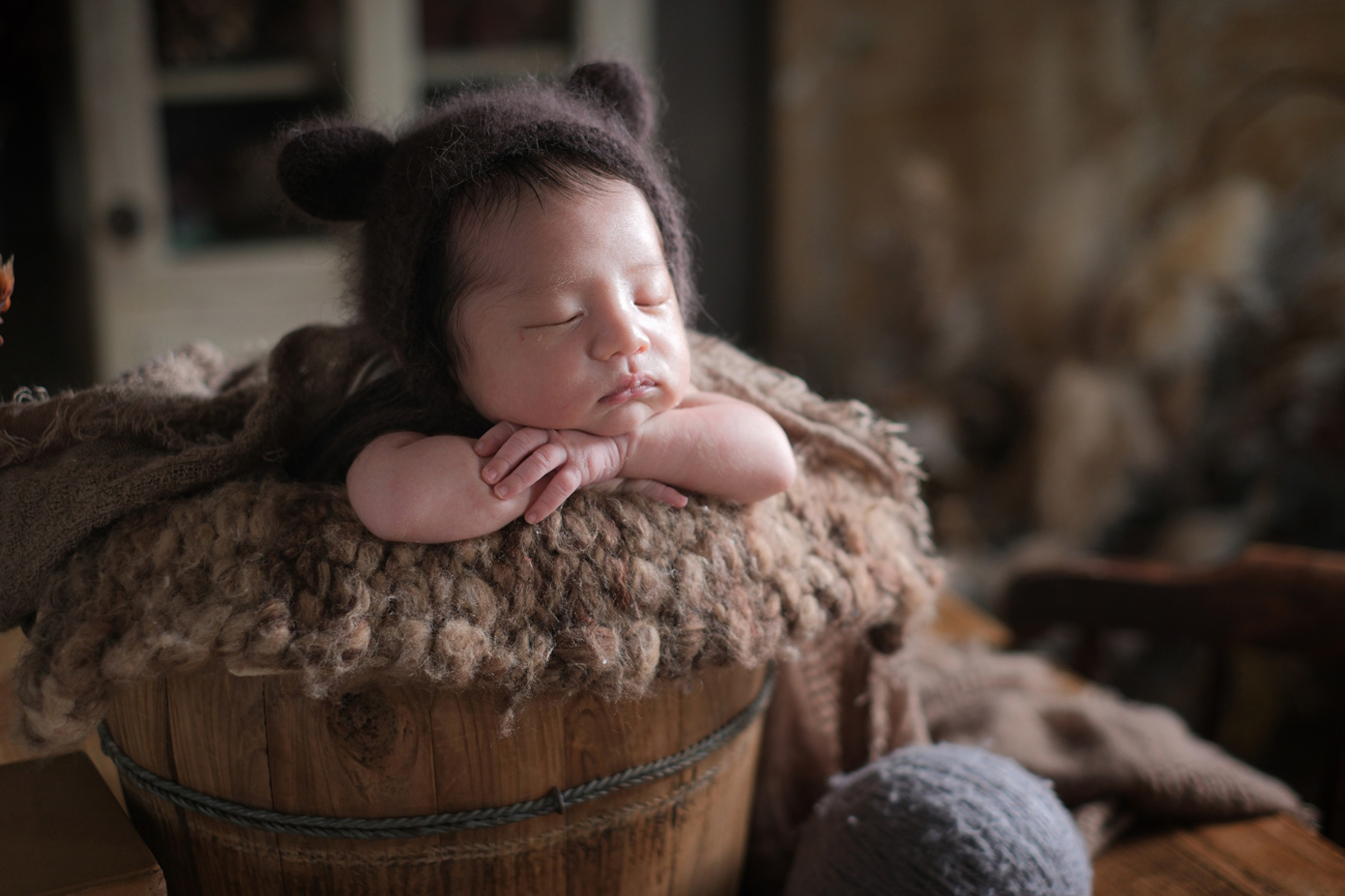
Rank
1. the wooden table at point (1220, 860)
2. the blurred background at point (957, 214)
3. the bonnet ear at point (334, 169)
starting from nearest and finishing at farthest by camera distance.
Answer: the bonnet ear at point (334, 169) → the wooden table at point (1220, 860) → the blurred background at point (957, 214)

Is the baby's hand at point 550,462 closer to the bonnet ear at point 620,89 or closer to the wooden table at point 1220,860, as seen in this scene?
the bonnet ear at point 620,89

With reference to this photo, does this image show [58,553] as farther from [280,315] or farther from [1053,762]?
[280,315]

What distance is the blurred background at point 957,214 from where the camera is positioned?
1.51 metres

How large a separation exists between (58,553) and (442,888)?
11.6 inches

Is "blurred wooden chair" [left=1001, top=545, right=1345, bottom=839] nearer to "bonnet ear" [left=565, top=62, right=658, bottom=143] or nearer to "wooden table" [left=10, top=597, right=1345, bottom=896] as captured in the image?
"wooden table" [left=10, top=597, right=1345, bottom=896]

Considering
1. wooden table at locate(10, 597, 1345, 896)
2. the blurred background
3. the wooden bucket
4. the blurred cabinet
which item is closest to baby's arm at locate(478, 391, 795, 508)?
the wooden bucket

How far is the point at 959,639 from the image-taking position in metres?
1.21

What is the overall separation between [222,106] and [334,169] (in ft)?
5.16

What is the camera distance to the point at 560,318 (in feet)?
1.82

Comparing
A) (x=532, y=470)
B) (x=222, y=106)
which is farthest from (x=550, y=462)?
(x=222, y=106)

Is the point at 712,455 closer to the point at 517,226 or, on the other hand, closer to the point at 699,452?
the point at 699,452

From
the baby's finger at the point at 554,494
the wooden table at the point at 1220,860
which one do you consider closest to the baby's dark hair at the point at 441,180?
the baby's finger at the point at 554,494

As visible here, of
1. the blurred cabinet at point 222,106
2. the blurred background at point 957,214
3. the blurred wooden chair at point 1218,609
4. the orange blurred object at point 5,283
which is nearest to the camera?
the orange blurred object at point 5,283

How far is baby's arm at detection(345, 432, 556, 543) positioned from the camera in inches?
20.6
